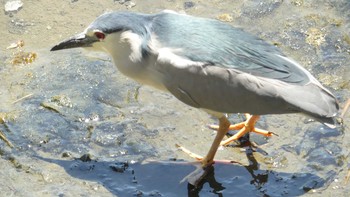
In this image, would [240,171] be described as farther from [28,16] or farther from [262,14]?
[28,16]

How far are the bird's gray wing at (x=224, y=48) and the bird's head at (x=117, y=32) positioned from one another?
13 cm

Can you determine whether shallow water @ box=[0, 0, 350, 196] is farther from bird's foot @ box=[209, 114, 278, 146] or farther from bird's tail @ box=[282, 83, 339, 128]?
bird's tail @ box=[282, 83, 339, 128]

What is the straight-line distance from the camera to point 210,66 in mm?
4785

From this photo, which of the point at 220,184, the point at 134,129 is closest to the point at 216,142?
the point at 220,184

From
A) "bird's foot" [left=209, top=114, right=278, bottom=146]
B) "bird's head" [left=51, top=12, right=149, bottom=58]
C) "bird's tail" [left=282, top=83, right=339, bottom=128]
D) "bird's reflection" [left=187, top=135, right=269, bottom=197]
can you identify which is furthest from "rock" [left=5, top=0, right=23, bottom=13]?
"bird's tail" [left=282, top=83, right=339, bottom=128]

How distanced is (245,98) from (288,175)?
2.29ft

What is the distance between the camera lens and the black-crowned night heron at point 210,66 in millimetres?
4758

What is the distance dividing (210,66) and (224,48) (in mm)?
183

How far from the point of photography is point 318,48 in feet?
20.3

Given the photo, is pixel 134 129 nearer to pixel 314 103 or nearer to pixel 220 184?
pixel 220 184

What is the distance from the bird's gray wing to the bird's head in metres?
0.13

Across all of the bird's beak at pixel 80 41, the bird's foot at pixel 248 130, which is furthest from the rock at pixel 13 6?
the bird's foot at pixel 248 130

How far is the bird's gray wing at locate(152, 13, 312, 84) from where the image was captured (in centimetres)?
479

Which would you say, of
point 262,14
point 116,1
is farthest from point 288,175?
point 116,1
